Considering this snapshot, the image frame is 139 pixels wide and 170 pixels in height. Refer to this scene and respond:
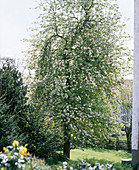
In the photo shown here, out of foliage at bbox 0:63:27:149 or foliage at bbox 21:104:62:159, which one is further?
foliage at bbox 21:104:62:159

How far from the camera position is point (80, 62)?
6.75 meters

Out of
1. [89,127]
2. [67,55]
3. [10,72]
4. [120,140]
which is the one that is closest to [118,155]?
[120,140]

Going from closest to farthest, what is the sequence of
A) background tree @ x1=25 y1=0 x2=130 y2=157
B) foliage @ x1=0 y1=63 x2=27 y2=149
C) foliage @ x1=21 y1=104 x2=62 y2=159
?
foliage @ x1=0 y1=63 x2=27 y2=149 < foliage @ x1=21 y1=104 x2=62 y2=159 < background tree @ x1=25 y1=0 x2=130 y2=157

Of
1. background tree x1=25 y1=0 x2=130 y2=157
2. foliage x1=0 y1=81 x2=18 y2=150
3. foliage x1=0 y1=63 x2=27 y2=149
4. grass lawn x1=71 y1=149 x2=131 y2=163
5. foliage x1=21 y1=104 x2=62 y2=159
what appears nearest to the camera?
foliage x1=0 y1=81 x2=18 y2=150

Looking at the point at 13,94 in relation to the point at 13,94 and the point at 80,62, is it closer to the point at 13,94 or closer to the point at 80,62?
the point at 13,94

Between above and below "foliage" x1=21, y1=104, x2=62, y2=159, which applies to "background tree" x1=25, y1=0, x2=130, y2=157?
above

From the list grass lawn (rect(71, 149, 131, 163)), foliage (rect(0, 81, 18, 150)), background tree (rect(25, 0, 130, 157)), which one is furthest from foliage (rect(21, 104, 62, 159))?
grass lawn (rect(71, 149, 131, 163))

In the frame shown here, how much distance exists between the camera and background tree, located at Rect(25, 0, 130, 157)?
6625mm

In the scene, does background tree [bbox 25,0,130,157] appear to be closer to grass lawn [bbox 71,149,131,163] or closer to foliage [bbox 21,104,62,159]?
foliage [bbox 21,104,62,159]

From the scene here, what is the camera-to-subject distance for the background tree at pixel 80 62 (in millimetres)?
6625

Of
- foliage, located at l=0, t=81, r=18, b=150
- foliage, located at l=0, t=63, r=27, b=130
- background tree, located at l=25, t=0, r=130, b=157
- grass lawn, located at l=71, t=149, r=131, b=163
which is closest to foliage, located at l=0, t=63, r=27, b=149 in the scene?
foliage, located at l=0, t=63, r=27, b=130

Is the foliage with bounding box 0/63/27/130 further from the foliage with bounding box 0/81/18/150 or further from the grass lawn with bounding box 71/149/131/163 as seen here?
the grass lawn with bounding box 71/149/131/163

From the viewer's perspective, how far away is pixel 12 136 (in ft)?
13.5

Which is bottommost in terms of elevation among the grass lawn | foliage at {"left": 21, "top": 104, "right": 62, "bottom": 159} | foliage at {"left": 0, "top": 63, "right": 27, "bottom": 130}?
the grass lawn
